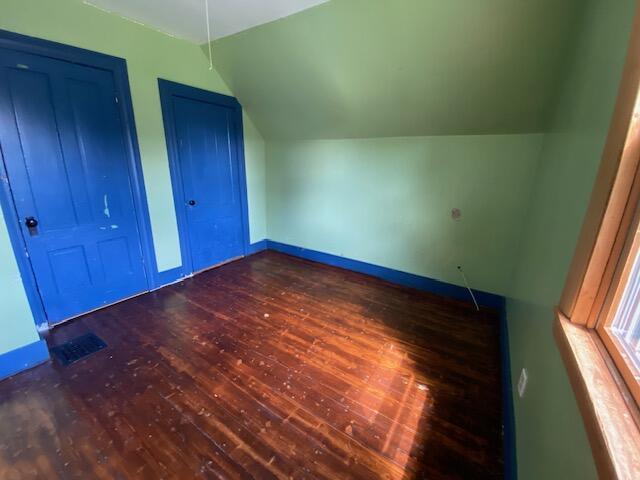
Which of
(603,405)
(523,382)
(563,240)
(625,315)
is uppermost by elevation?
(563,240)

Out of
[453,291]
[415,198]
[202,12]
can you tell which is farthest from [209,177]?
[453,291]

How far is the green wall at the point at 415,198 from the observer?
8.17ft

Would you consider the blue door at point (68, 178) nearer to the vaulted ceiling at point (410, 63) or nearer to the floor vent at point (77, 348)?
the floor vent at point (77, 348)

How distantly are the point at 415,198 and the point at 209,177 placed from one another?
2.34 metres

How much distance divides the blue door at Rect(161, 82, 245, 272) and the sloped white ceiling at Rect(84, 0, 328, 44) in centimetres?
54

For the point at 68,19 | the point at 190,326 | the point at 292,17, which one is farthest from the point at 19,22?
the point at 190,326

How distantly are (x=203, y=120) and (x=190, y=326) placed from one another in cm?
219

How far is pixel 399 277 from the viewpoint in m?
3.17

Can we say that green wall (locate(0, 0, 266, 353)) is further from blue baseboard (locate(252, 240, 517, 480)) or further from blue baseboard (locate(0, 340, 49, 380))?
blue baseboard (locate(252, 240, 517, 480))

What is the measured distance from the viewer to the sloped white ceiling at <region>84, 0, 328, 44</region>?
203 centimetres

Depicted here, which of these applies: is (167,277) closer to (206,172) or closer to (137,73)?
(206,172)

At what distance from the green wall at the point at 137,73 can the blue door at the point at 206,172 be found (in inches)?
4.9

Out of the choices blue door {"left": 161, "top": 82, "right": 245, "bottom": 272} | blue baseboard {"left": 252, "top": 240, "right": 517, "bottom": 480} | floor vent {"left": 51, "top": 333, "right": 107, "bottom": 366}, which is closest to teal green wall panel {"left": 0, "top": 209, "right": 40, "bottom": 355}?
floor vent {"left": 51, "top": 333, "right": 107, "bottom": 366}

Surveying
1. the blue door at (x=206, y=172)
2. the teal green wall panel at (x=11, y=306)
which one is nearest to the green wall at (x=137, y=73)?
the teal green wall panel at (x=11, y=306)
